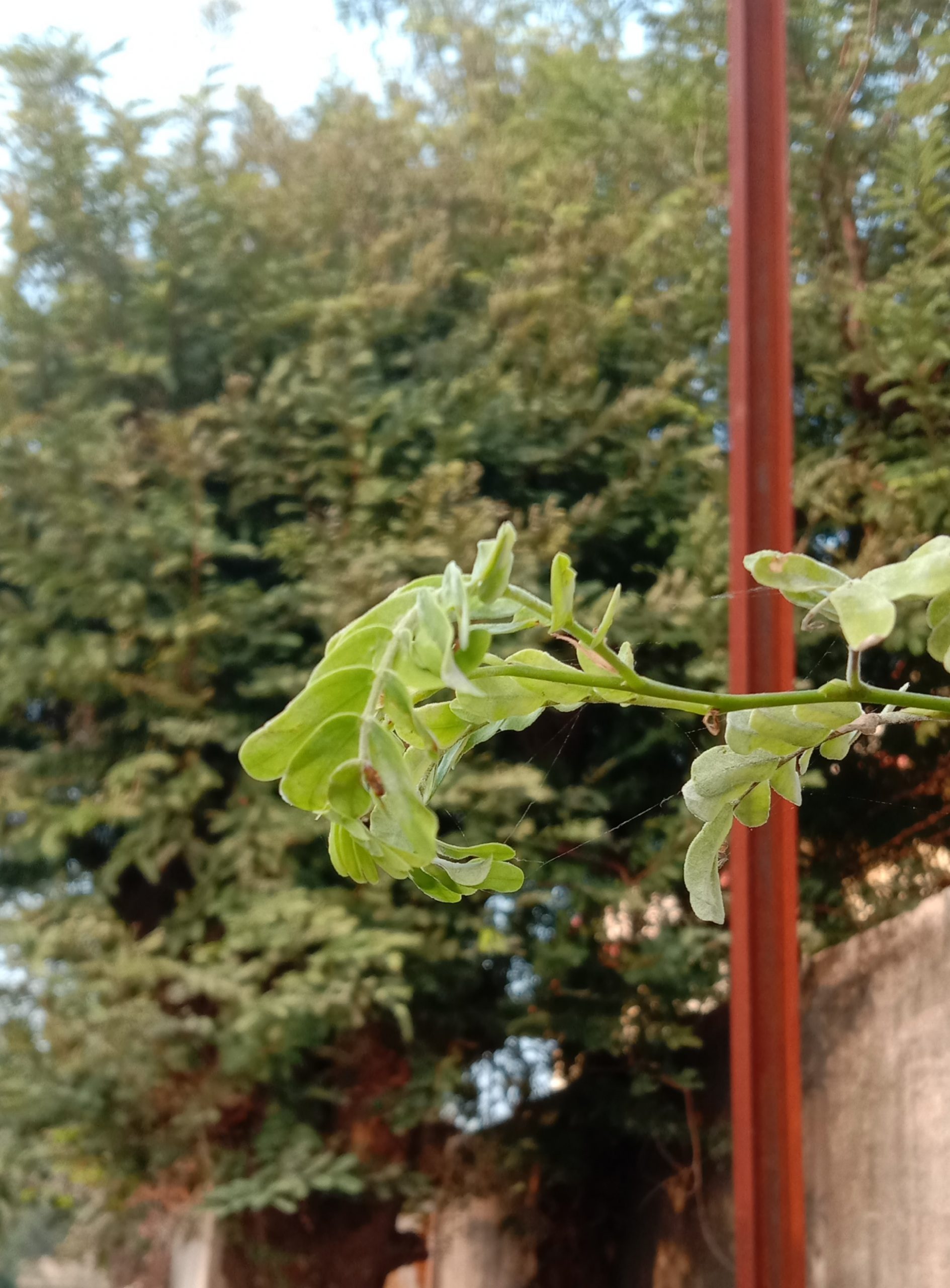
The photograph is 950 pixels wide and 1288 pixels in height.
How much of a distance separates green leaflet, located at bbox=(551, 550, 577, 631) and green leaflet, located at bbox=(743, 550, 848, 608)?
40 mm

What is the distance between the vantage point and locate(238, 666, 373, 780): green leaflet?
210mm

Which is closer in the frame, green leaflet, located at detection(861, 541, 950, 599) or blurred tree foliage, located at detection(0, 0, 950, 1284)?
green leaflet, located at detection(861, 541, 950, 599)

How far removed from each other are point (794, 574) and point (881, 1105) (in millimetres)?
648

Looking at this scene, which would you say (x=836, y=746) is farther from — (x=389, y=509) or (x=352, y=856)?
(x=389, y=509)

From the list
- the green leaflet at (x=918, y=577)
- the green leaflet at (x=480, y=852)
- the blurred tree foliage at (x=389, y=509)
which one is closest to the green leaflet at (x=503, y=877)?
the green leaflet at (x=480, y=852)

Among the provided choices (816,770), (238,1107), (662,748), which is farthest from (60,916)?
(816,770)

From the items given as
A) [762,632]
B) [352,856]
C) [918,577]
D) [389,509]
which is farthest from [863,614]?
[389,509]

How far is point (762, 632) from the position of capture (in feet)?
2.51

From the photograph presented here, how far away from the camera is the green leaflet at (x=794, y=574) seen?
8.9 inches

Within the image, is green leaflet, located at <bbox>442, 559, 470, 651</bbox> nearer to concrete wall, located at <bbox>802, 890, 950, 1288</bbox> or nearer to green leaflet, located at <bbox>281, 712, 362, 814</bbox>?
green leaflet, located at <bbox>281, 712, 362, 814</bbox>

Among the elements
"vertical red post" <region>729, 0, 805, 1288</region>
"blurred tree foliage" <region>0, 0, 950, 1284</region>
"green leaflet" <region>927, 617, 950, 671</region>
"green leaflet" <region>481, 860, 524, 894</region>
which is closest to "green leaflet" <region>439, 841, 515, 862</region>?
"green leaflet" <region>481, 860, 524, 894</region>

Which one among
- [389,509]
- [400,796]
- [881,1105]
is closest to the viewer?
[400,796]

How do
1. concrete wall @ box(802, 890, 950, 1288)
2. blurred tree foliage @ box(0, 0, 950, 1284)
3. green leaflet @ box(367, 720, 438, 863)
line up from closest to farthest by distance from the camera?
green leaflet @ box(367, 720, 438, 863)
concrete wall @ box(802, 890, 950, 1288)
blurred tree foliage @ box(0, 0, 950, 1284)

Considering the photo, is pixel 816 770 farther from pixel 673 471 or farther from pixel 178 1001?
pixel 178 1001
